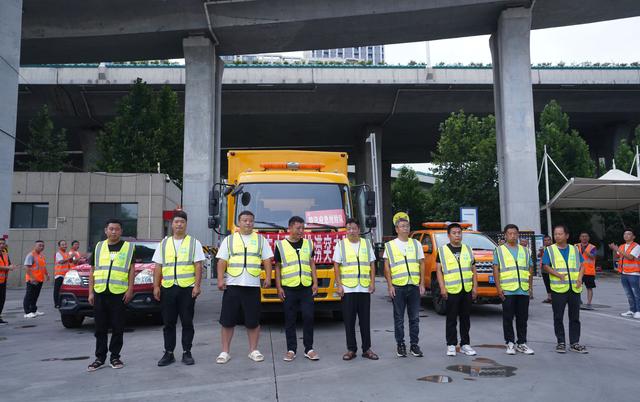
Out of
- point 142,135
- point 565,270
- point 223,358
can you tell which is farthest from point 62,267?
point 142,135

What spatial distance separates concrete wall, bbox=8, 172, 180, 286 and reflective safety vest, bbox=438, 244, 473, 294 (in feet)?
52.9

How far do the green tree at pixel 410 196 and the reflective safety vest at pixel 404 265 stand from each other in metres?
42.7

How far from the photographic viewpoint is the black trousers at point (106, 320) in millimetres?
6332

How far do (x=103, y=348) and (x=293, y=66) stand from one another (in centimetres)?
2435

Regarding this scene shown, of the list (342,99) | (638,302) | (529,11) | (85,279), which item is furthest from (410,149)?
(85,279)

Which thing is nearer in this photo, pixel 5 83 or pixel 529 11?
pixel 5 83

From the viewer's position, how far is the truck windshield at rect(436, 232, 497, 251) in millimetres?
11203

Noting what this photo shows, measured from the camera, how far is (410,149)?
144 feet

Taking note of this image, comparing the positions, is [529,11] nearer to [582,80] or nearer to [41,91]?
[582,80]

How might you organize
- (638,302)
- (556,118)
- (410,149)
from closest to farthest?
(638,302) < (556,118) < (410,149)

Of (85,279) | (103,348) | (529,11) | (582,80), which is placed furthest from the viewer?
(582,80)

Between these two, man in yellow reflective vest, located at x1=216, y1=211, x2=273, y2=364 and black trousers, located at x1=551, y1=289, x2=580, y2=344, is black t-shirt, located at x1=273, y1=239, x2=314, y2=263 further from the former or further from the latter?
black trousers, located at x1=551, y1=289, x2=580, y2=344

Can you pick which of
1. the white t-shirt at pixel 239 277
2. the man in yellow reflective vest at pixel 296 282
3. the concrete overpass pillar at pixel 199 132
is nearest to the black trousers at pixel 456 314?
the man in yellow reflective vest at pixel 296 282

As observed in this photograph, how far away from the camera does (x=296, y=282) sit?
6832 mm
